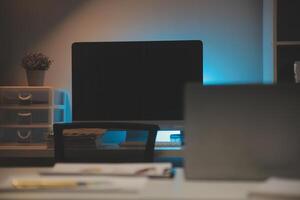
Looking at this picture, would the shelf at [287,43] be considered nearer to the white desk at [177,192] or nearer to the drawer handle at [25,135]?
the drawer handle at [25,135]

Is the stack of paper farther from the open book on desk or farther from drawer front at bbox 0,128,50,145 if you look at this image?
drawer front at bbox 0,128,50,145

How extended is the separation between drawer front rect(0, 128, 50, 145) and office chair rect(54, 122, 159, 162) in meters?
0.30

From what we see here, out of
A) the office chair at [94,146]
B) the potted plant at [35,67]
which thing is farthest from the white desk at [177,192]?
the potted plant at [35,67]

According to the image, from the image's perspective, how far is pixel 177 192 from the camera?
89 centimetres

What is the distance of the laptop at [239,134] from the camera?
105 cm

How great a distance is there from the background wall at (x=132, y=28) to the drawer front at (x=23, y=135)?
0.36 m

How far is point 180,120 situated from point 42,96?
3.18 feet

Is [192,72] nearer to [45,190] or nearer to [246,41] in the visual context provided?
[246,41]

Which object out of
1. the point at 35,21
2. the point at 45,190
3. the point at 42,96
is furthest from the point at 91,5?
the point at 45,190

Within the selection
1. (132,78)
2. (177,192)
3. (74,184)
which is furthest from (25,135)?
(177,192)

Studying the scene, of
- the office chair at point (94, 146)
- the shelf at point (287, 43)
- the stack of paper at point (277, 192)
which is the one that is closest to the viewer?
the stack of paper at point (277, 192)

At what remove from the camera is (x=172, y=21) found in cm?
301

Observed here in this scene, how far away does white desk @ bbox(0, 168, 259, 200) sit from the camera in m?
0.84

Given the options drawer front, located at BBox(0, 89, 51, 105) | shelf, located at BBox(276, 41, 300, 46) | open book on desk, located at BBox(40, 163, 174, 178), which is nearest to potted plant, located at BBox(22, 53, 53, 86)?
drawer front, located at BBox(0, 89, 51, 105)
